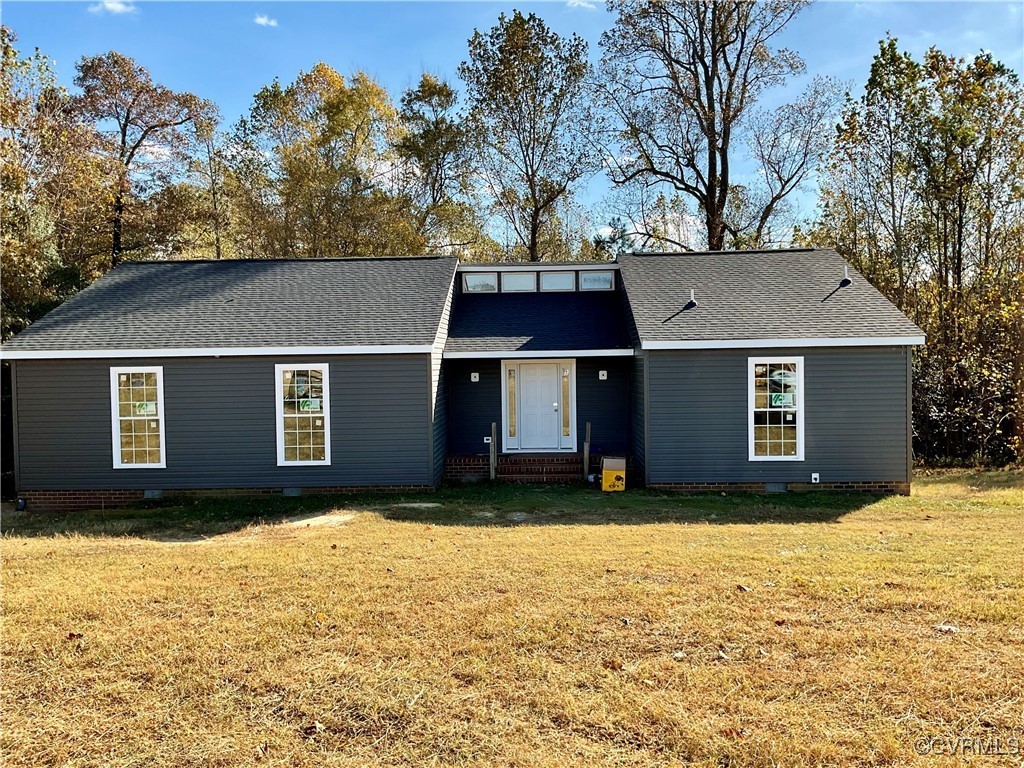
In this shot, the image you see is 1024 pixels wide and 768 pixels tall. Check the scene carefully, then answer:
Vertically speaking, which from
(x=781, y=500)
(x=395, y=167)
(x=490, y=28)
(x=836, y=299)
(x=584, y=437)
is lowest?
(x=781, y=500)

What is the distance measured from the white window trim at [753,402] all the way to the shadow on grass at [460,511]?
703 millimetres

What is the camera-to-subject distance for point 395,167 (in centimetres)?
2659

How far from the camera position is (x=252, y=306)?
1309cm

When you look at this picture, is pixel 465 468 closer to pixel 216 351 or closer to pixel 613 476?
pixel 613 476

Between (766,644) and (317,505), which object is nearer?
(766,644)

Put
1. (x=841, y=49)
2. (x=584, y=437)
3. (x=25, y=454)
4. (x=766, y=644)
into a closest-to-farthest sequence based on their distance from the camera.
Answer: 1. (x=766, y=644)
2. (x=25, y=454)
3. (x=584, y=437)
4. (x=841, y=49)

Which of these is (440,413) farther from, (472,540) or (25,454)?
(25,454)

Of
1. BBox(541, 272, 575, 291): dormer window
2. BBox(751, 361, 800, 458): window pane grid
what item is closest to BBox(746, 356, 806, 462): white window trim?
BBox(751, 361, 800, 458): window pane grid

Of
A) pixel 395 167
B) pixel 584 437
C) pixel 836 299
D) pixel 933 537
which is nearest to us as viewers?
pixel 933 537

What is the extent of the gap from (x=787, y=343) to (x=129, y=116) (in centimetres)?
2425

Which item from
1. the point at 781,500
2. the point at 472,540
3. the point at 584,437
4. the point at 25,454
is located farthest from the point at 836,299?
the point at 25,454

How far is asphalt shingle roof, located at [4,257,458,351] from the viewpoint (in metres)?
11.8

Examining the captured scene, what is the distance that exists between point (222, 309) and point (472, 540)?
26.0 ft

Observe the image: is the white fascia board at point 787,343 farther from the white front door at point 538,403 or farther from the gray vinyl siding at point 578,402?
the white front door at point 538,403
